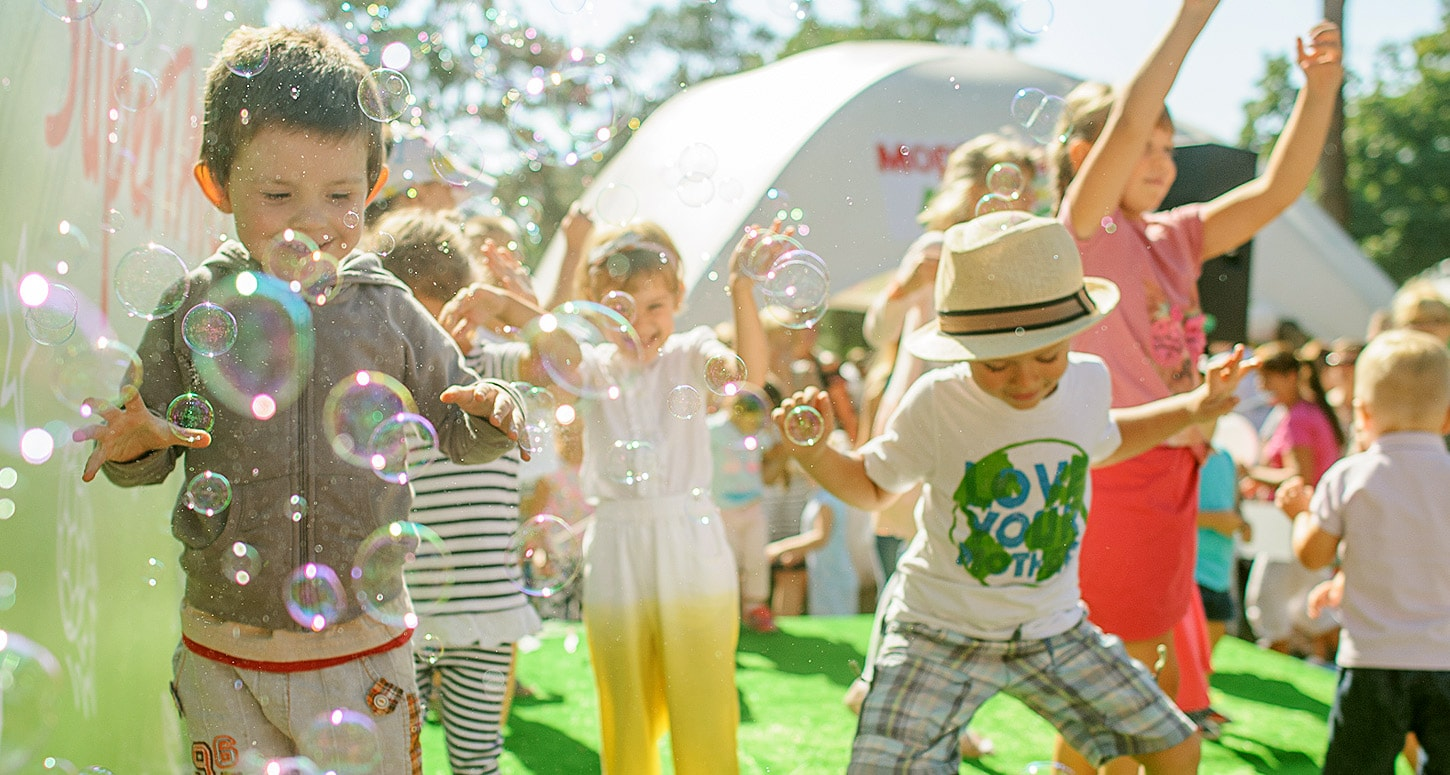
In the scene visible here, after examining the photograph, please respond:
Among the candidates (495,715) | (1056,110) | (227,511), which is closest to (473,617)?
(495,715)

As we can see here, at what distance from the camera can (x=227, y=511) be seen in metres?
1.63

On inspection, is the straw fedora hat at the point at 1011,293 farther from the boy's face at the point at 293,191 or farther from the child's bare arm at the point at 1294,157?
the boy's face at the point at 293,191

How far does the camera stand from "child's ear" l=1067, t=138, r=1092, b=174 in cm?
260

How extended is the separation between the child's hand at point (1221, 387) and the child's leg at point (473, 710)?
1.42m

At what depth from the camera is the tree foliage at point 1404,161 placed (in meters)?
29.2

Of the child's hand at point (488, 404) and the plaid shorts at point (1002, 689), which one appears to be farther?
the plaid shorts at point (1002, 689)

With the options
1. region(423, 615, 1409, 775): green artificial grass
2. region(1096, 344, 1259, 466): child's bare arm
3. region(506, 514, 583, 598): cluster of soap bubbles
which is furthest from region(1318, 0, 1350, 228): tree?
region(506, 514, 583, 598): cluster of soap bubbles

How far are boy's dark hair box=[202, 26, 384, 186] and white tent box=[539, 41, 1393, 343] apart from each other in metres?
0.81

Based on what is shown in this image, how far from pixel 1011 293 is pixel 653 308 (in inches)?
27.7

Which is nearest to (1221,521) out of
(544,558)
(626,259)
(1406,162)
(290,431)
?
(626,259)

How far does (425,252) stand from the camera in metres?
2.11

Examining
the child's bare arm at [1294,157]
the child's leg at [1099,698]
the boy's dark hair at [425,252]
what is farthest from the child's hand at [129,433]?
the child's bare arm at [1294,157]

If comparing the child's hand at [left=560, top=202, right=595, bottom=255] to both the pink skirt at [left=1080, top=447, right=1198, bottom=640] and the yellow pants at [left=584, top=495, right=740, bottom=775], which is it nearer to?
the yellow pants at [left=584, top=495, right=740, bottom=775]

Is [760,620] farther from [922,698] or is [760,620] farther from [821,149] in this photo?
[922,698]
